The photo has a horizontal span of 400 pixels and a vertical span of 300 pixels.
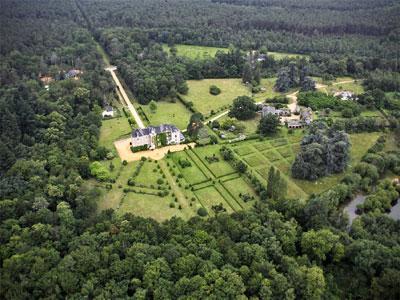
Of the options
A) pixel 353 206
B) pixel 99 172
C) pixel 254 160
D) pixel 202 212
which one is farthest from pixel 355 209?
pixel 99 172

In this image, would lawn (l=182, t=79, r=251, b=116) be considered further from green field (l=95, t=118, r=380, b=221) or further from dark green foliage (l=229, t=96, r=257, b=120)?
green field (l=95, t=118, r=380, b=221)

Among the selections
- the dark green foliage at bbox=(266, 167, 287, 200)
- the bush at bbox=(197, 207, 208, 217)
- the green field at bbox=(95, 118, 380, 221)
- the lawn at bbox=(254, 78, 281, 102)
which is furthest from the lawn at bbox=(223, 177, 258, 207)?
the lawn at bbox=(254, 78, 281, 102)

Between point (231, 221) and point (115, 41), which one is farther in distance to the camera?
point (115, 41)

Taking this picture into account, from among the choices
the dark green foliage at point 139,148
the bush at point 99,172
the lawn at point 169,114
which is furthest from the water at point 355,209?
the bush at point 99,172

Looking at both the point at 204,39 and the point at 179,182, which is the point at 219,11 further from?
the point at 179,182

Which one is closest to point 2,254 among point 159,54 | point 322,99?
point 322,99

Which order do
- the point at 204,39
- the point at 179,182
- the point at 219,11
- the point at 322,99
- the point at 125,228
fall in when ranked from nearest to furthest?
the point at 125,228, the point at 179,182, the point at 322,99, the point at 204,39, the point at 219,11
